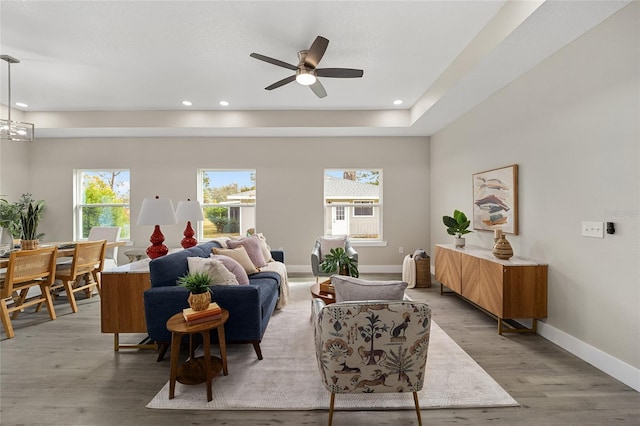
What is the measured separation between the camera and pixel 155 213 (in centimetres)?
278

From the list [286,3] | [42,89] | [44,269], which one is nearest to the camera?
[286,3]

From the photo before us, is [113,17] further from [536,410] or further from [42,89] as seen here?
[536,410]

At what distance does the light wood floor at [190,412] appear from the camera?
1.74 meters

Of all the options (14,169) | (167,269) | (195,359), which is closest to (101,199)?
(14,169)

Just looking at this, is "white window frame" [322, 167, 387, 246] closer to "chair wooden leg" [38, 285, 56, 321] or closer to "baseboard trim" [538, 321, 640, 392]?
"baseboard trim" [538, 321, 640, 392]

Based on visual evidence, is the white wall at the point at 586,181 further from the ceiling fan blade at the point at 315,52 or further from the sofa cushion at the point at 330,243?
the sofa cushion at the point at 330,243

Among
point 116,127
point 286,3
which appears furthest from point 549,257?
point 116,127

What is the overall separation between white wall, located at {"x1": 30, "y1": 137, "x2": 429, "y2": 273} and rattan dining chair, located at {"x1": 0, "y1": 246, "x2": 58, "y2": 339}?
7.61 ft

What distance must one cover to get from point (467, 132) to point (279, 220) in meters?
3.63

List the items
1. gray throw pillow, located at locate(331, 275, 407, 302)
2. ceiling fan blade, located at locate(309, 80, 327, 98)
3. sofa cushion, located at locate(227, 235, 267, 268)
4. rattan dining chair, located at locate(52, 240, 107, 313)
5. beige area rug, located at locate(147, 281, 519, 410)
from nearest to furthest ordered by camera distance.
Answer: gray throw pillow, located at locate(331, 275, 407, 302)
beige area rug, located at locate(147, 281, 519, 410)
ceiling fan blade, located at locate(309, 80, 327, 98)
rattan dining chair, located at locate(52, 240, 107, 313)
sofa cushion, located at locate(227, 235, 267, 268)

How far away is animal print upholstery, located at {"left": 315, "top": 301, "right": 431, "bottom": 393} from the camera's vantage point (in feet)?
4.86

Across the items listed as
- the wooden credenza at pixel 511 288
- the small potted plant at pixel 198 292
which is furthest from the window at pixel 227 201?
the wooden credenza at pixel 511 288

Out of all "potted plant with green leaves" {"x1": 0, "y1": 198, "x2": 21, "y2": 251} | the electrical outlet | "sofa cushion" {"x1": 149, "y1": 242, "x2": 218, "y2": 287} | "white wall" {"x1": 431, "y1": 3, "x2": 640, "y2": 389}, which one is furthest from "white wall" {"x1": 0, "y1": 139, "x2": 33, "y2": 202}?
the electrical outlet

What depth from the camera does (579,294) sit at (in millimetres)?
2445
